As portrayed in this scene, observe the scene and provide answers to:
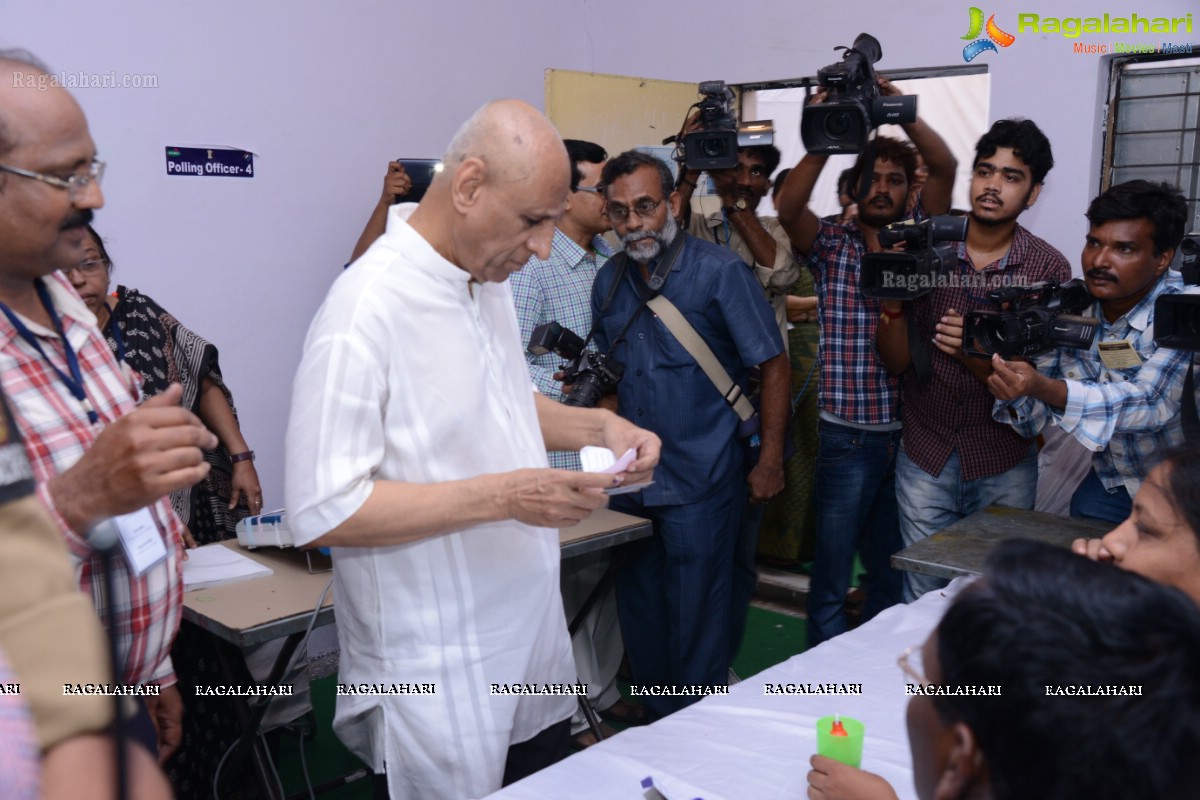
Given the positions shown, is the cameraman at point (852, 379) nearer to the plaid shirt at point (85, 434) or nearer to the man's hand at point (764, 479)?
the man's hand at point (764, 479)

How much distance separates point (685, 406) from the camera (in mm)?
2867

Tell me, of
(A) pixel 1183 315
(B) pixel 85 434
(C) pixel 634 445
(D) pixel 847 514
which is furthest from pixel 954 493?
(B) pixel 85 434

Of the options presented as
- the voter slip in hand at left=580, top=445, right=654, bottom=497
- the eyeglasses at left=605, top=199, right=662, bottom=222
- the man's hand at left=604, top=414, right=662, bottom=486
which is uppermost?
the eyeglasses at left=605, top=199, right=662, bottom=222

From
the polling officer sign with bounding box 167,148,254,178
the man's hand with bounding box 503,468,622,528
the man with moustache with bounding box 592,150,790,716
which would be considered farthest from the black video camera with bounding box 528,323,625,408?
the polling officer sign with bounding box 167,148,254,178

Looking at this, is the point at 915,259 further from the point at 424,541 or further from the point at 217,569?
the point at 217,569

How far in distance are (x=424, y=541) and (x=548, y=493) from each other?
236 mm

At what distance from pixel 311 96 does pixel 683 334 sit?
2.45 m

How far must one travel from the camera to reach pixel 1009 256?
110 inches

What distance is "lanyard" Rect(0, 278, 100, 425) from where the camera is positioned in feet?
4.25

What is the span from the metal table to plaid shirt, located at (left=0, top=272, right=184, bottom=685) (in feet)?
5.23
